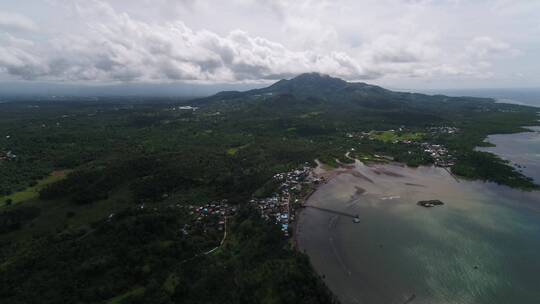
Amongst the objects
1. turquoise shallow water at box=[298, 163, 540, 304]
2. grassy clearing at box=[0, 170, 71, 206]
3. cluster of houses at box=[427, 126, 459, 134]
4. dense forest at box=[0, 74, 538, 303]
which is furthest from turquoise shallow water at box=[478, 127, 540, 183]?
grassy clearing at box=[0, 170, 71, 206]

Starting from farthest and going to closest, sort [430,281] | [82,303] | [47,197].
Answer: [47,197], [430,281], [82,303]

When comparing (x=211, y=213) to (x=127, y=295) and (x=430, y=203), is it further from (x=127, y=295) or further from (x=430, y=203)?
(x=430, y=203)

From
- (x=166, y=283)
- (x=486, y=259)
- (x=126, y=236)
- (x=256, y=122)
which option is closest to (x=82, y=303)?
(x=166, y=283)

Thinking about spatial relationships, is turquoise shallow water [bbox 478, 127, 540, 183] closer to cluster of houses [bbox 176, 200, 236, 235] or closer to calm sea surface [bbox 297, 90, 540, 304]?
calm sea surface [bbox 297, 90, 540, 304]

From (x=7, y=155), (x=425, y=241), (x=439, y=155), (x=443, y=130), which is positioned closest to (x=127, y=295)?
(x=425, y=241)

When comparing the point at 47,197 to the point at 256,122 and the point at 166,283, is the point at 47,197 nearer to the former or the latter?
the point at 166,283
